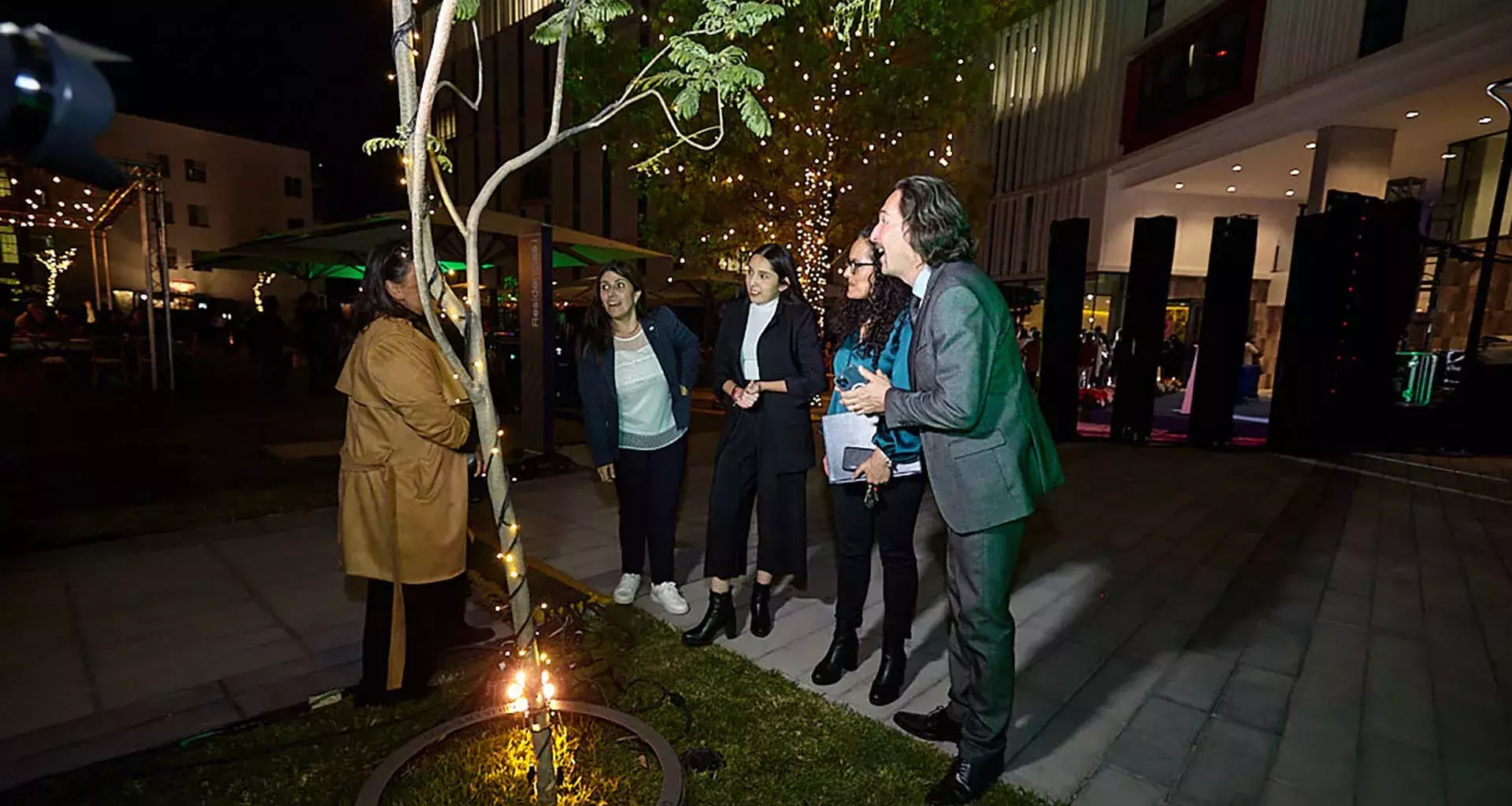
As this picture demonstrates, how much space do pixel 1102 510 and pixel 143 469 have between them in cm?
948

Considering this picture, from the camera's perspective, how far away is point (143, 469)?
6934 mm

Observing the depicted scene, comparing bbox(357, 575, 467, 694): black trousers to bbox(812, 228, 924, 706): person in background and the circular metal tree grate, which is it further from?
bbox(812, 228, 924, 706): person in background

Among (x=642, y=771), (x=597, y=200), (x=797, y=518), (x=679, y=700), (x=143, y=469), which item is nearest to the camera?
(x=642, y=771)

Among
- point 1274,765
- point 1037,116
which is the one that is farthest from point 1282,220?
point 1274,765

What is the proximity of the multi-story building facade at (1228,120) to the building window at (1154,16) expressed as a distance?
49 mm

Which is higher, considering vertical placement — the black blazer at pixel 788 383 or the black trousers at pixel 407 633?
the black blazer at pixel 788 383

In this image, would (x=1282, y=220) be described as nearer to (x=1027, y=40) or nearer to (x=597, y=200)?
(x=1027, y=40)

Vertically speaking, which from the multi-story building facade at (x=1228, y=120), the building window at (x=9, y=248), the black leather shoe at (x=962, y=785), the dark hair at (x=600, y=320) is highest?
the multi-story building facade at (x=1228, y=120)

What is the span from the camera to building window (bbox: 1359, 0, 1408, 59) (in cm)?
1061

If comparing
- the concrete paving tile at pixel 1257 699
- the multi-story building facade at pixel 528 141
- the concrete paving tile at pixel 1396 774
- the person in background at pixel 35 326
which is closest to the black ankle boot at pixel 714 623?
the concrete paving tile at pixel 1257 699

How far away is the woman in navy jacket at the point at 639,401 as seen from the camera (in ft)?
11.8

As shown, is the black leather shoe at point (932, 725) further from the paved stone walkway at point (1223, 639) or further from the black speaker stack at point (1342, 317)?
the black speaker stack at point (1342, 317)

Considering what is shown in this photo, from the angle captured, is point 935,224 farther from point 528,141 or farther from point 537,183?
point 528,141

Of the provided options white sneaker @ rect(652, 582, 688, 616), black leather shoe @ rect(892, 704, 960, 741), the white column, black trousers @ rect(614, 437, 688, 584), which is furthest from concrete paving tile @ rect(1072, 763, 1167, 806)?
the white column
